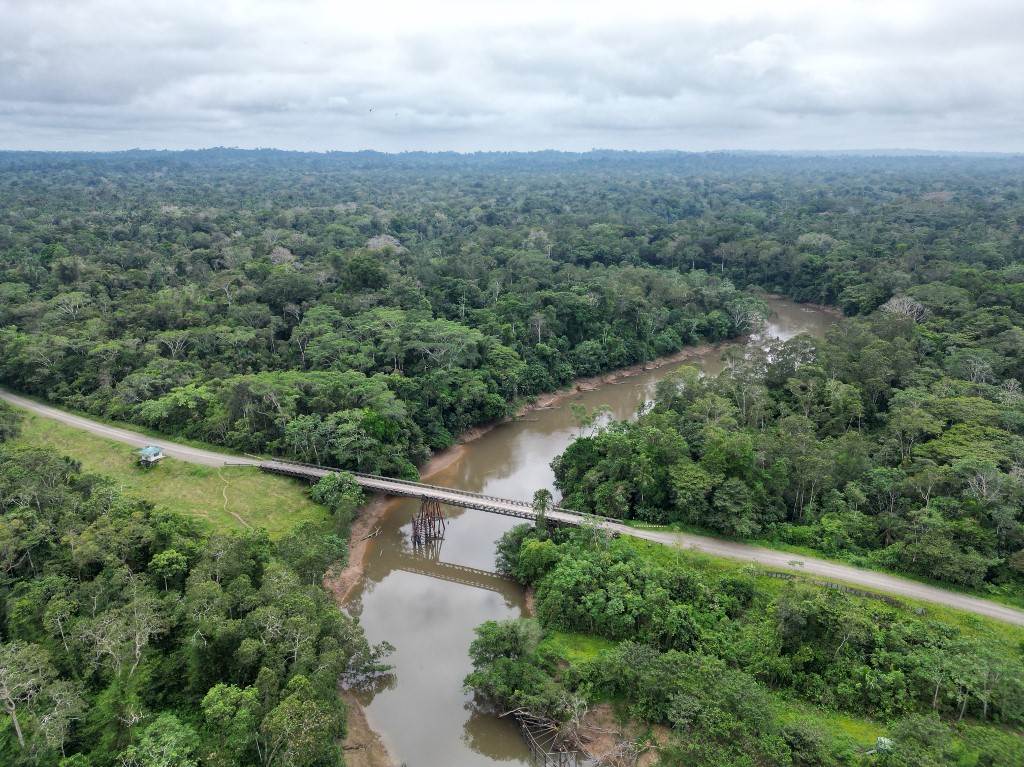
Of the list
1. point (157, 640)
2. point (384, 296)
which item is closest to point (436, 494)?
point (157, 640)

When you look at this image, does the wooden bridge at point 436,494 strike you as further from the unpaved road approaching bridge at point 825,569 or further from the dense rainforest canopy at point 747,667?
the dense rainforest canopy at point 747,667

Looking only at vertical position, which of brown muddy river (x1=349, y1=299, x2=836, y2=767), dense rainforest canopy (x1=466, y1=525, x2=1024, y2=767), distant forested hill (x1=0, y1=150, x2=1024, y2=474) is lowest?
brown muddy river (x1=349, y1=299, x2=836, y2=767)

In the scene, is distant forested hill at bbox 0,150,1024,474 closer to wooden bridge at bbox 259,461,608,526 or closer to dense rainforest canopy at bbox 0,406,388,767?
wooden bridge at bbox 259,461,608,526

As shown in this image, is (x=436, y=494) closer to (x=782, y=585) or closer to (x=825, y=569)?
(x=782, y=585)

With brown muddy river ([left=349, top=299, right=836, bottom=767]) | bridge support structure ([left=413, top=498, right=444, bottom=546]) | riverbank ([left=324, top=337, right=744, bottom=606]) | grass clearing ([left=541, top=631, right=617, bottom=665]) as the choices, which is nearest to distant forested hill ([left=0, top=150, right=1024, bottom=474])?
riverbank ([left=324, top=337, right=744, bottom=606])

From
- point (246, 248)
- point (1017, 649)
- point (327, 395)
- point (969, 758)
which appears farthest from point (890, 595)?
point (246, 248)

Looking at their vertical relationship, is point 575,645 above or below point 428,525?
above
